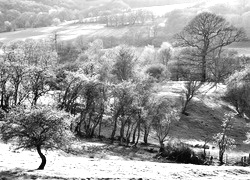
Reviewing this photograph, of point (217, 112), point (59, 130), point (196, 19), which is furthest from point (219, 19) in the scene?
point (59, 130)

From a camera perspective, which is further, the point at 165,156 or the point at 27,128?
the point at 165,156

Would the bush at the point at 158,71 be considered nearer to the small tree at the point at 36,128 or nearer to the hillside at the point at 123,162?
the hillside at the point at 123,162

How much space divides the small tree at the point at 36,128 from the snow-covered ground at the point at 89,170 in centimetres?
236

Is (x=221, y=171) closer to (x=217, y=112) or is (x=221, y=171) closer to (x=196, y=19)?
(x=217, y=112)

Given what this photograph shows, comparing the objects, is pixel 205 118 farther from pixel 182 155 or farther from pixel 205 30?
pixel 205 30

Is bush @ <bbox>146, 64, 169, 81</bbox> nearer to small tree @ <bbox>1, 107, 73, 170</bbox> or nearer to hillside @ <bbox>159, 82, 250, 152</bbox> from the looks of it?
hillside @ <bbox>159, 82, 250, 152</bbox>

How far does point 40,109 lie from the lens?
1029 inches

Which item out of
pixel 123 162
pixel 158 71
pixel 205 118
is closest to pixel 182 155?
pixel 123 162

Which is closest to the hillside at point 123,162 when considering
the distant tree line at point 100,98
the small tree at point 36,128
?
the small tree at point 36,128

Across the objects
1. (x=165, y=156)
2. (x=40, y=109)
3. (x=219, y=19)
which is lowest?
(x=165, y=156)

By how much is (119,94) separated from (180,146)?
505 inches

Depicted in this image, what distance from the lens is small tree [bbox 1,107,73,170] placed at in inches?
1004

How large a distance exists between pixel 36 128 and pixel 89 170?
678 centimetres

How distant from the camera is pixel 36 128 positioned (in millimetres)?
25672
